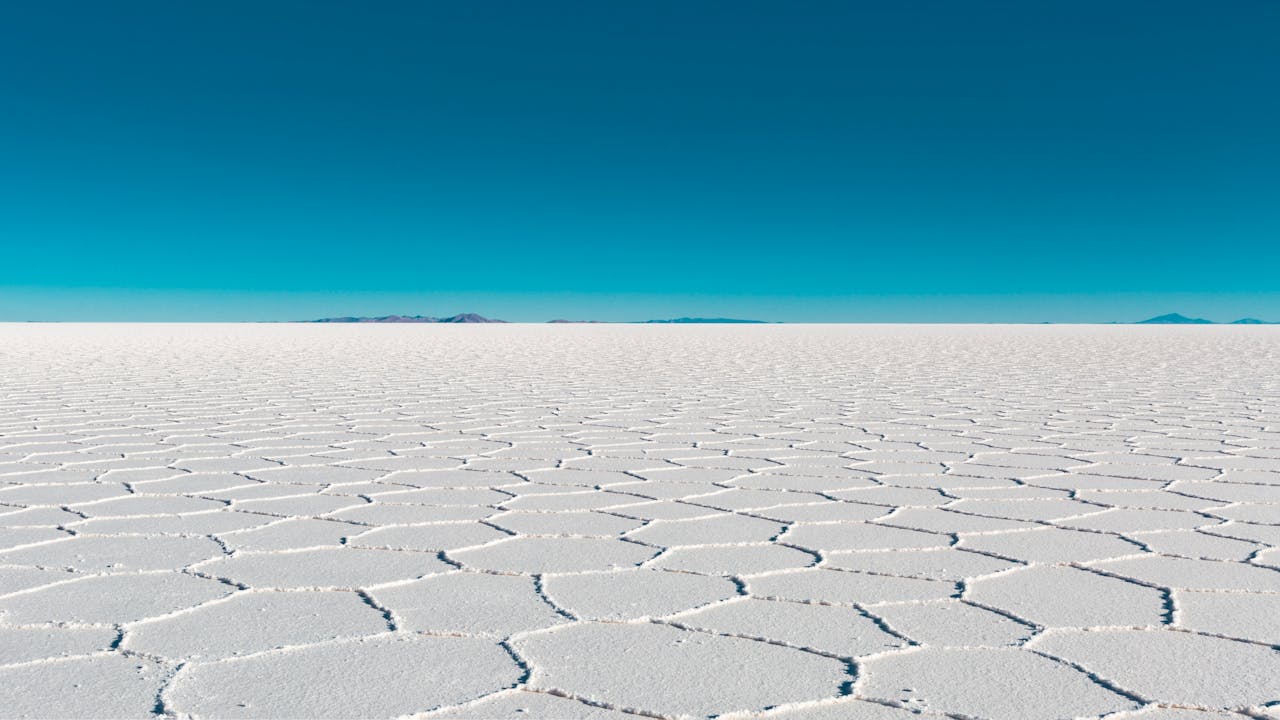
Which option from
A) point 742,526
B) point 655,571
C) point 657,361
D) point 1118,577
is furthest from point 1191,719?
point 657,361

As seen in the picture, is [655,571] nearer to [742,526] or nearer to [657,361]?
[742,526]

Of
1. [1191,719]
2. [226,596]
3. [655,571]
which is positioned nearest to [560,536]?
[655,571]

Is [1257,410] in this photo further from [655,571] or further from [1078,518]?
[655,571]

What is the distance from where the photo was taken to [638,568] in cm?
185

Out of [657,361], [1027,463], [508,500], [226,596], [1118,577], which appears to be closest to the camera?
[226,596]

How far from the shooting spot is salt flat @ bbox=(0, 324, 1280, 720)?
1265mm

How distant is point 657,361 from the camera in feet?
31.2

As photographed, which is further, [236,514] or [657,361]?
[657,361]

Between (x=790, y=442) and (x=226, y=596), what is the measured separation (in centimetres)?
225

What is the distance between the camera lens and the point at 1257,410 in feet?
15.5

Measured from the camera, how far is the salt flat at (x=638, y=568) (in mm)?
1265

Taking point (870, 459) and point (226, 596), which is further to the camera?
point (870, 459)

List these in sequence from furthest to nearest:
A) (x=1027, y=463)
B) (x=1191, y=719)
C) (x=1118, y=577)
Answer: (x=1027, y=463), (x=1118, y=577), (x=1191, y=719)

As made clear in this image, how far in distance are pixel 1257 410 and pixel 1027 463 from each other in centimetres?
228
